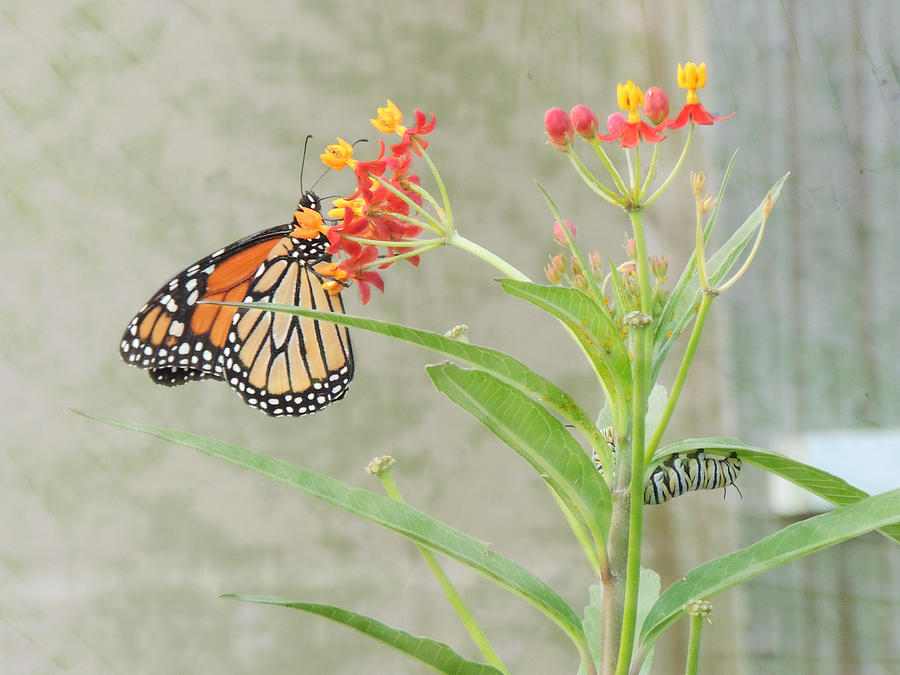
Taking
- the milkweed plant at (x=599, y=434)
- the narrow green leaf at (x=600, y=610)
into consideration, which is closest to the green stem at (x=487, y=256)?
the milkweed plant at (x=599, y=434)

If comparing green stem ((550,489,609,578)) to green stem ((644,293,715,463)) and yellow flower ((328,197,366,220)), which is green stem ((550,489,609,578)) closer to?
green stem ((644,293,715,463))

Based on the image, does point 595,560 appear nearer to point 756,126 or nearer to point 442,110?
point 756,126

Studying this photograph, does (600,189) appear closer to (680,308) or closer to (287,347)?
(680,308)

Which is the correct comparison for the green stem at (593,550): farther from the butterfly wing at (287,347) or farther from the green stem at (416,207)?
the butterfly wing at (287,347)

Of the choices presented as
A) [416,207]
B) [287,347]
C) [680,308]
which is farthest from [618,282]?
[287,347]

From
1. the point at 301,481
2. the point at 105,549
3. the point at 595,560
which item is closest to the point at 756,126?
the point at 595,560

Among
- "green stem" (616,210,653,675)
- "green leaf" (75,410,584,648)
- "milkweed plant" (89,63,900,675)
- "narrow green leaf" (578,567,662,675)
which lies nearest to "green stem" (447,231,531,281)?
"milkweed plant" (89,63,900,675)

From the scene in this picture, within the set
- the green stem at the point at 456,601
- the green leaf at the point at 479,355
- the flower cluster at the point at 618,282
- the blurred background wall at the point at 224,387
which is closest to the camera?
the green leaf at the point at 479,355

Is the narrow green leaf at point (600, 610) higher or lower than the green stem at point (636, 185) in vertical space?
lower
